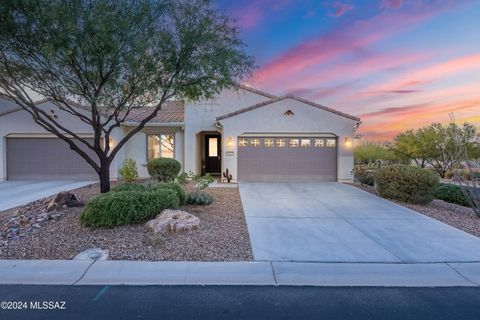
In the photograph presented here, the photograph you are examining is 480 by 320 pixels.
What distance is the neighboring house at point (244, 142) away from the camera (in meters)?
13.8

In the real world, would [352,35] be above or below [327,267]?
above

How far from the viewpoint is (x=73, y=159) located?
47.8 feet

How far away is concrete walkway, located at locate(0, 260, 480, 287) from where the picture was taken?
154 inches

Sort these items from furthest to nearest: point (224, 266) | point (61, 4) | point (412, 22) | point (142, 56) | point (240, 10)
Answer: point (412, 22) < point (240, 10) < point (142, 56) < point (61, 4) < point (224, 266)

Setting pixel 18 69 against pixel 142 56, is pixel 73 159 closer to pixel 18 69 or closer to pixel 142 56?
pixel 18 69

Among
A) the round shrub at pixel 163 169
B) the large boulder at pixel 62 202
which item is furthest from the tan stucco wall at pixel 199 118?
the large boulder at pixel 62 202

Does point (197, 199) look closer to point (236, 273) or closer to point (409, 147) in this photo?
point (236, 273)

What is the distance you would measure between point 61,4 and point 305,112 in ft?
34.2

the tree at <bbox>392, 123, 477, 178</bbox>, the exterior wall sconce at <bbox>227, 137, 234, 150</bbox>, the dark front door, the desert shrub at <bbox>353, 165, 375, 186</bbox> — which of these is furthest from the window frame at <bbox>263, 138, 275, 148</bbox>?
the tree at <bbox>392, 123, 477, 178</bbox>

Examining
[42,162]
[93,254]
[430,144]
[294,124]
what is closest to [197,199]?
[93,254]

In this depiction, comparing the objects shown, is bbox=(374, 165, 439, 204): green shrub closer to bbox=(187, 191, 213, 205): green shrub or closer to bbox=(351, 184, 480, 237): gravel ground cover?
bbox=(351, 184, 480, 237): gravel ground cover

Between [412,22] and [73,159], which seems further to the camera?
[73,159]

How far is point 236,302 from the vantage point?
3.40 metres

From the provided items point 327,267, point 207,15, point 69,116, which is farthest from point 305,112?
point 69,116
